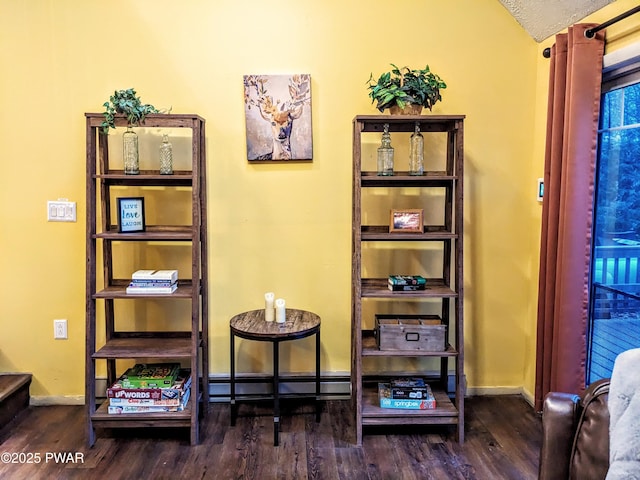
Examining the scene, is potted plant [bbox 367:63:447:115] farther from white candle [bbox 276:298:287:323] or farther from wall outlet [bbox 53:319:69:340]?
wall outlet [bbox 53:319:69:340]

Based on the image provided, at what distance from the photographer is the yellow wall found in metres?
2.67

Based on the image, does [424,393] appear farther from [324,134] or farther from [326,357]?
[324,134]

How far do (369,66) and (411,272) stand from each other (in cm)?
120

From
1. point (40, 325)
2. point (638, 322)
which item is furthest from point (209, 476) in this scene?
point (638, 322)

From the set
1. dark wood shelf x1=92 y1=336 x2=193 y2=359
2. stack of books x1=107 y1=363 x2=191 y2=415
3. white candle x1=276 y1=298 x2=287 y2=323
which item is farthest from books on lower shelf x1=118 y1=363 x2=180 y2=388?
white candle x1=276 y1=298 x2=287 y2=323

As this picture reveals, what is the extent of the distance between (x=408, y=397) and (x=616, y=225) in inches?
52.6

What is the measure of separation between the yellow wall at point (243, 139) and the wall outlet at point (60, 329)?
0.10 ft

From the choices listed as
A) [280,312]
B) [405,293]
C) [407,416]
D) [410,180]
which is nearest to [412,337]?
[405,293]

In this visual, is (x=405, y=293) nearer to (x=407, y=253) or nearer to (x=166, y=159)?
(x=407, y=253)

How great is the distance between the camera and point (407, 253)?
285cm

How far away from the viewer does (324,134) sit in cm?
276

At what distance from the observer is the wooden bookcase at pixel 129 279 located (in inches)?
93.9

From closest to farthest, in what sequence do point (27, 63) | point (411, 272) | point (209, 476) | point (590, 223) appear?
point (209, 476), point (590, 223), point (27, 63), point (411, 272)

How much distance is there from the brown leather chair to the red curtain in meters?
1.09
